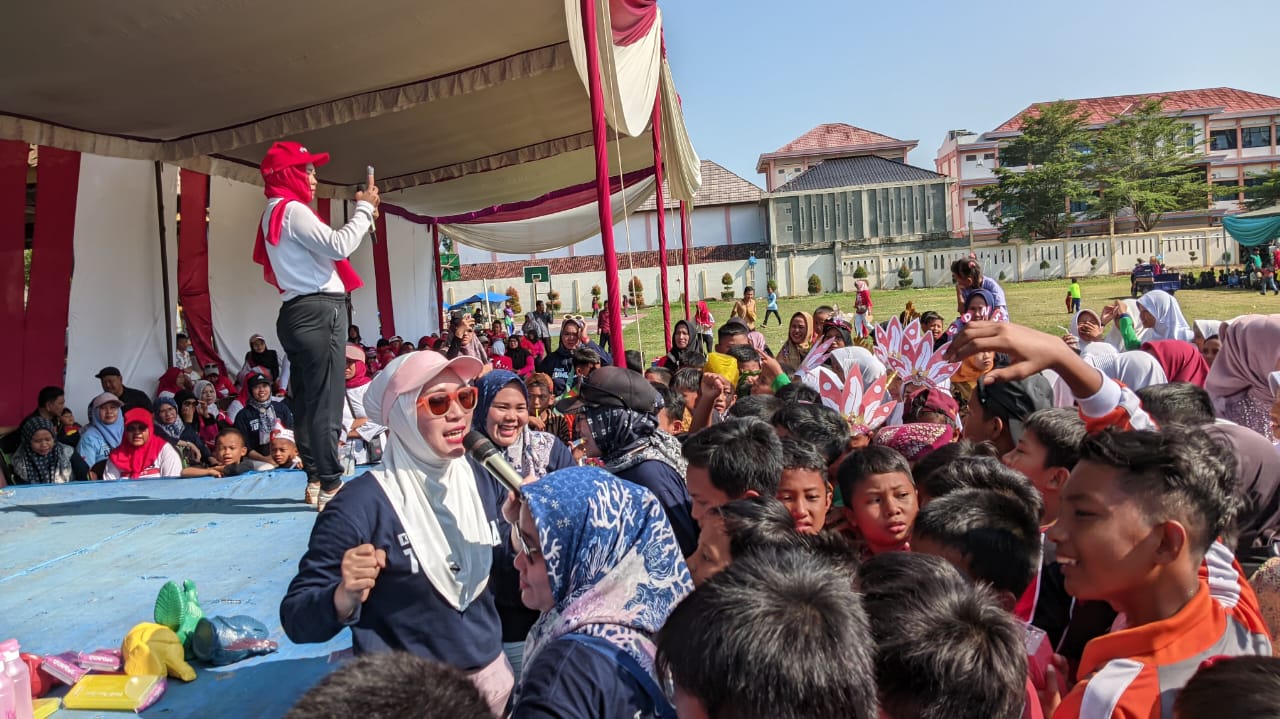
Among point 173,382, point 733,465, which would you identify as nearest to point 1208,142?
point 173,382

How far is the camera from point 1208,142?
142ft

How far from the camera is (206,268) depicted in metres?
10.4

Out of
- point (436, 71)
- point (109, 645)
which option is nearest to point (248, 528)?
point (109, 645)

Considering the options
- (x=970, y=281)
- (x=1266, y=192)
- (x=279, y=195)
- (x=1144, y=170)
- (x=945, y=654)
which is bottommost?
(x=945, y=654)

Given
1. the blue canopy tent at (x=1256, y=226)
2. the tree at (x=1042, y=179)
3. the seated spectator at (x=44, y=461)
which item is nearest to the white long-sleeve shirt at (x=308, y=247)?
the seated spectator at (x=44, y=461)

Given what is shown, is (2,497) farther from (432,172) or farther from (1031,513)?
(432,172)

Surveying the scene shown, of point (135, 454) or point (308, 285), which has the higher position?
point (308, 285)

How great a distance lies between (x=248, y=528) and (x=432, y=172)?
8.81 m

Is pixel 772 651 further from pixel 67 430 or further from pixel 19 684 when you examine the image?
pixel 67 430

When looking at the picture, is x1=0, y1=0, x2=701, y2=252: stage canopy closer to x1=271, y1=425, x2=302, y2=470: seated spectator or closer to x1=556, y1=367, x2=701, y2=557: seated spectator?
x1=271, y1=425, x2=302, y2=470: seated spectator

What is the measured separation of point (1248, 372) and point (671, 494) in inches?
112

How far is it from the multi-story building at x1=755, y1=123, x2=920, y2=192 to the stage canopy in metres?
35.9

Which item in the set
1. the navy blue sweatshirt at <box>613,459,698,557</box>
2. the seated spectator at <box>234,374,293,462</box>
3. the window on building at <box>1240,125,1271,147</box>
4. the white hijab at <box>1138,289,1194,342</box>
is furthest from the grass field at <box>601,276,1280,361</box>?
the window on building at <box>1240,125,1271,147</box>

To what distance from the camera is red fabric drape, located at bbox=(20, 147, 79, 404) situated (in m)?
7.95
